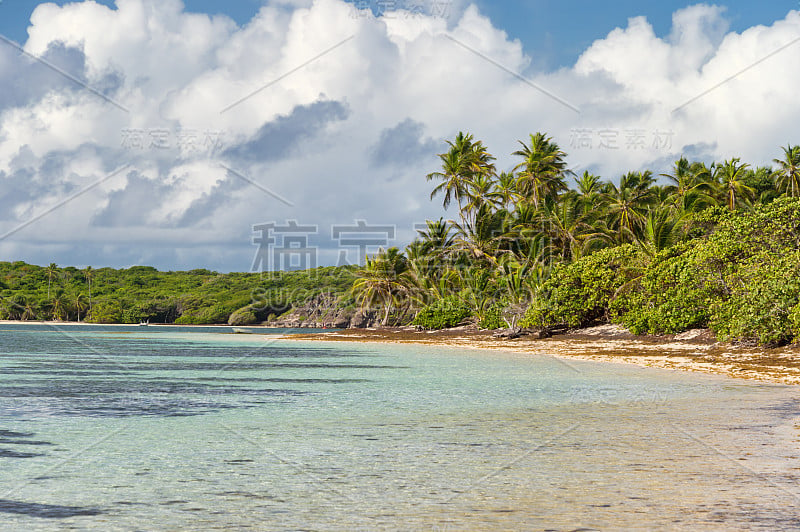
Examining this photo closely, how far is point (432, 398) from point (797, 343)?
12.8 metres

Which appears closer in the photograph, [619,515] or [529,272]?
[619,515]

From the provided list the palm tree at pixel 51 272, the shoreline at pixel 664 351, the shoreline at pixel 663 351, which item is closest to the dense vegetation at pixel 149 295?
the palm tree at pixel 51 272

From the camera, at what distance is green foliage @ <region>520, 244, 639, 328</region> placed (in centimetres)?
3375

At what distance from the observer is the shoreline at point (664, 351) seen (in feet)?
56.6

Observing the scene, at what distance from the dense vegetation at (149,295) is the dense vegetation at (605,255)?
187 ft

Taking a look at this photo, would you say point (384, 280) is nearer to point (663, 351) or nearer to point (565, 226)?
point (565, 226)

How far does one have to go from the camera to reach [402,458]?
6992 mm

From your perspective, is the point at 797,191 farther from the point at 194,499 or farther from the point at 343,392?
the point at 194,499

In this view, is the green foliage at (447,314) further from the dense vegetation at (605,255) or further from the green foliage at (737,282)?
the green foliage at (737,282)

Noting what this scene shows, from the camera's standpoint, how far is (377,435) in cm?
855

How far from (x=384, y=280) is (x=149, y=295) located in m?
87.1

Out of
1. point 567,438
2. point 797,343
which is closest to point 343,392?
point 567,438

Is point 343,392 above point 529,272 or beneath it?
beneath

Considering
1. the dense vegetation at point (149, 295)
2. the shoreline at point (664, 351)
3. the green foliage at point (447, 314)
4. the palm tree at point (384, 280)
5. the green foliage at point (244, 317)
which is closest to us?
the shoreline at point (664, 351)
